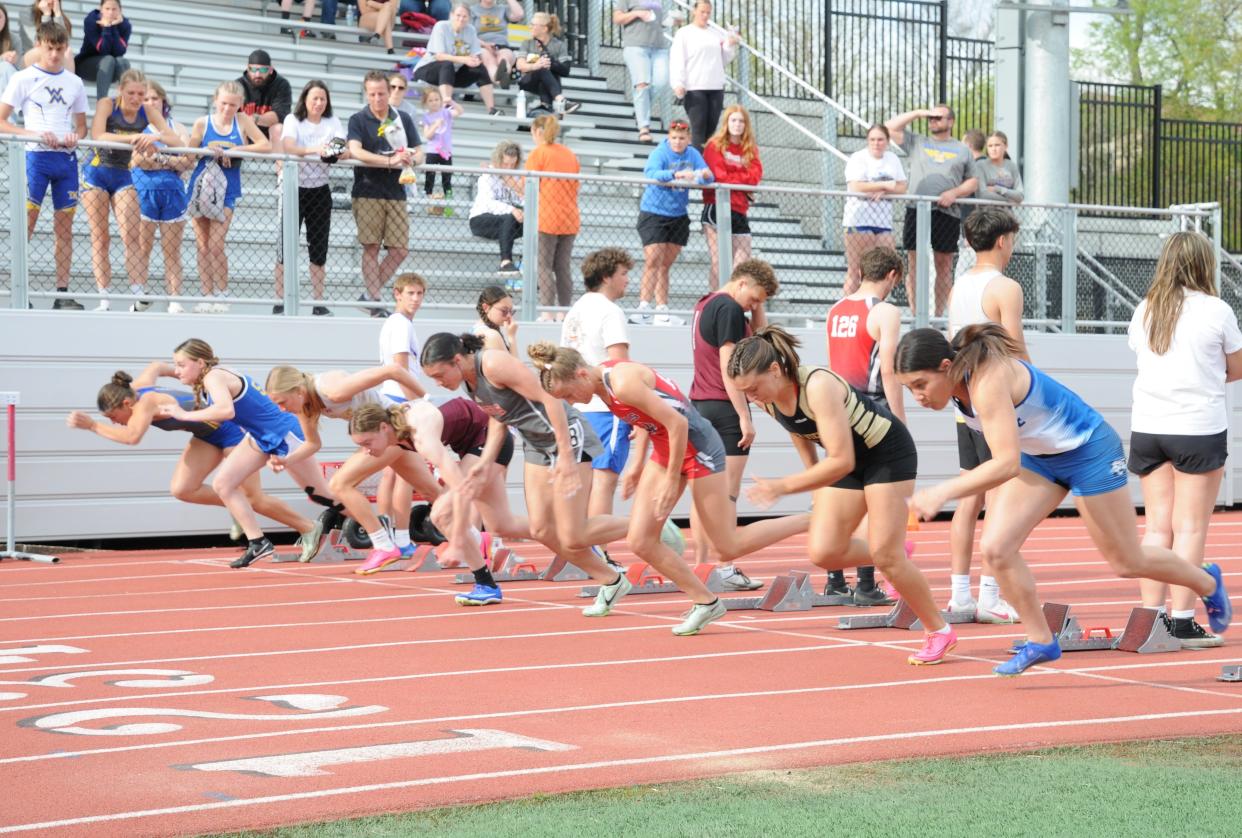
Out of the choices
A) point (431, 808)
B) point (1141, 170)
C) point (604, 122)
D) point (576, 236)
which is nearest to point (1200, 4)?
point (1141, 170)

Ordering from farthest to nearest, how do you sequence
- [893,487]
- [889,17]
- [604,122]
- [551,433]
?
[889,17] → [604,122] → [551,433] → [893,487]

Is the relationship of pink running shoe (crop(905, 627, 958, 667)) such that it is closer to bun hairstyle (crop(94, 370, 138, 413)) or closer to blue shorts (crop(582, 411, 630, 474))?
blue shorts (crop(582, 411, 630, 474))

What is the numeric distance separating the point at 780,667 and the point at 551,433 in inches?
93.1

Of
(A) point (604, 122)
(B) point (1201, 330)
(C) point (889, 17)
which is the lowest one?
(B) point (1201, 330)

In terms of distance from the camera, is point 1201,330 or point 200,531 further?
point 200,531

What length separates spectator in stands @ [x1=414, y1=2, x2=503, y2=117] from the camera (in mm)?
19141

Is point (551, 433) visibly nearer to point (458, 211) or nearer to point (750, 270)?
point (750, 270)

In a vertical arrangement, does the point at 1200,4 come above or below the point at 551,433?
above

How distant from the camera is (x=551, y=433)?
9.60 meters

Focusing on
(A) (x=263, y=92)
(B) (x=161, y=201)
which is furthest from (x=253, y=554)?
(A) (x=263, y=92)

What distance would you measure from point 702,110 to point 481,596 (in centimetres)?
878

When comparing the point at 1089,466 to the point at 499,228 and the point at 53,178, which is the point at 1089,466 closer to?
the point at 499,228

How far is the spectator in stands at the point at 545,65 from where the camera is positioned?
20125 millimetres

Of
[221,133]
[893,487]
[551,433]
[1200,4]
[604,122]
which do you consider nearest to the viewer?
[893,487]
